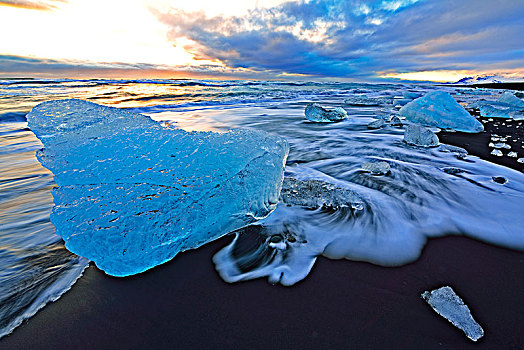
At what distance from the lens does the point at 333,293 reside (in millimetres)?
1083

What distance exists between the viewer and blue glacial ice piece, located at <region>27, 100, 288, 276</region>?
3.80 ft

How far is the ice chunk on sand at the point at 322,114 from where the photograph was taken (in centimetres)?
560

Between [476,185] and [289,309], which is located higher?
[476,185]

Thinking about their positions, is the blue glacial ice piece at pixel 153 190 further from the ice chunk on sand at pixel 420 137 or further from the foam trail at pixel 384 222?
the ice chunk on sand at pixel 420 137

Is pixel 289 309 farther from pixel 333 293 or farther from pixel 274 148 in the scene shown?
pixel 274 148

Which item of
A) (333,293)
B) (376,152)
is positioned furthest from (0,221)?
(376,152)

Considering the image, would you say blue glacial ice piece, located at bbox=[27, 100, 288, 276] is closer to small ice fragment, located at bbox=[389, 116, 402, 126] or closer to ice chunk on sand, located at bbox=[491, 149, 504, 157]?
ice chunk on sand, located at bbox=[491, 149, 504, 157]

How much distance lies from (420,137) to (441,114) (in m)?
2.34

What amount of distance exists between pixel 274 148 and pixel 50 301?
1711mm

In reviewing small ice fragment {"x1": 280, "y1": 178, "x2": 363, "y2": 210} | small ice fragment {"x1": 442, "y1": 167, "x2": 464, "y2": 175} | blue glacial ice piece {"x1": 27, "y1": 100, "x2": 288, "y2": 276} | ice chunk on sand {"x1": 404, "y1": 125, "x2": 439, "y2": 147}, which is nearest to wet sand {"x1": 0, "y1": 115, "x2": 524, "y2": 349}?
blue glacial ice piece {"x1": 27, "y1": 100, "x2": 288, "y2": 276}

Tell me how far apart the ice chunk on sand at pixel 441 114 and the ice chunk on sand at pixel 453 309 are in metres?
4.97

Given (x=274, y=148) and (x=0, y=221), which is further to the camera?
(x=274, y=148)

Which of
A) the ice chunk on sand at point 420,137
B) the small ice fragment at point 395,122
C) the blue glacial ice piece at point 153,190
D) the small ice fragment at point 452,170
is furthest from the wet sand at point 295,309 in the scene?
the small ice fragment at point 395,122

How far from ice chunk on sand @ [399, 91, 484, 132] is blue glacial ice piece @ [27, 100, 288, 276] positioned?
4.62 metres
